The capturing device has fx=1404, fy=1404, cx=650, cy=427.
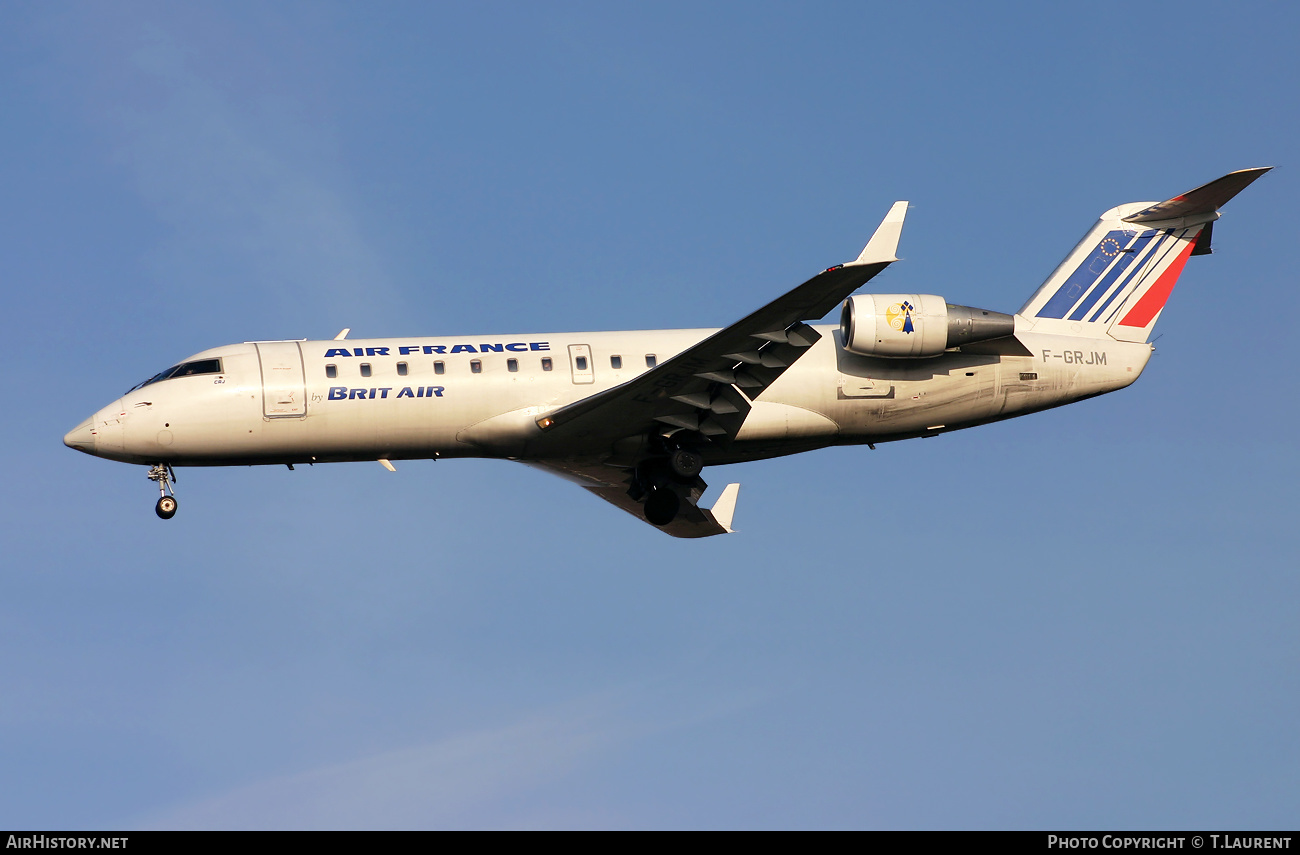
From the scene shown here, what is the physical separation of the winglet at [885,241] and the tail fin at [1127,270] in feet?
22.9

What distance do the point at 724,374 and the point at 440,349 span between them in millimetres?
5686

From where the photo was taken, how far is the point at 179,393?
2705 centimetres

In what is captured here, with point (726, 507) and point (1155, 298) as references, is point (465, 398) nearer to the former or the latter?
point (726, 507)

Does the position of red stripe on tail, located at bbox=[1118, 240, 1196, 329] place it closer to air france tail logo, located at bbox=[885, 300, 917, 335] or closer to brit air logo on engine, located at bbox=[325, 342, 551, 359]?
air france tail logo, located at bbox=[885, 300, 917, 335]

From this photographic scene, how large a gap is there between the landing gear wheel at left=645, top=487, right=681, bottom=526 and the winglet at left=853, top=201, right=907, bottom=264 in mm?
7323

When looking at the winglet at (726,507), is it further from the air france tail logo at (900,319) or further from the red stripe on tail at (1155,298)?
the red stripe on tail at (1155,298)

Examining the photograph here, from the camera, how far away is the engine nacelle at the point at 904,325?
2744 cm

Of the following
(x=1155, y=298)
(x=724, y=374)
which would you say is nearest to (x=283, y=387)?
(x=724, y=374)

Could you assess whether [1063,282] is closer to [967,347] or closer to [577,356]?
[967,347]

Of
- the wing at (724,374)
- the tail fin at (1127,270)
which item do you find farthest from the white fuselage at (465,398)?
the tail fin at (1127,270)

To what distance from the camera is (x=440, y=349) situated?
1085 inches

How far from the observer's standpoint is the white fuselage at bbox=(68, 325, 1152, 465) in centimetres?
2689
